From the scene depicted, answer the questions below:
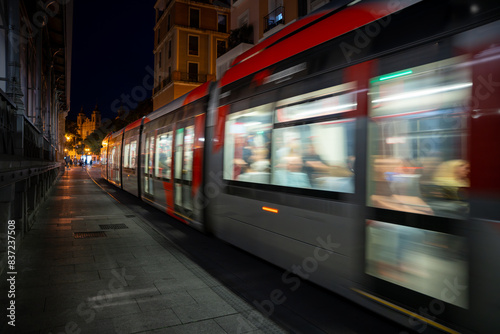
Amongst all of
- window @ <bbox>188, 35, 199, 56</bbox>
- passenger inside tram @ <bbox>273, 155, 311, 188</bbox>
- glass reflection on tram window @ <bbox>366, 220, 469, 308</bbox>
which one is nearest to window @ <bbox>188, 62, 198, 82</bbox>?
window @ <bbox>188, 35, 199, 56</bbox>

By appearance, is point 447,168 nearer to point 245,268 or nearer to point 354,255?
point 354,255

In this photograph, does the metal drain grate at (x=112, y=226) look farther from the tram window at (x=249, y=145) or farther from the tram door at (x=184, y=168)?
the tram window at (x=249, y=145)

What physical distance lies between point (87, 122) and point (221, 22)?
119981 millimetres

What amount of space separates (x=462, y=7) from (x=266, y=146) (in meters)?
2.70

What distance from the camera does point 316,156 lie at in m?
3.93

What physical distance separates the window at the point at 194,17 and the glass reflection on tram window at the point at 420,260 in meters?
38.4

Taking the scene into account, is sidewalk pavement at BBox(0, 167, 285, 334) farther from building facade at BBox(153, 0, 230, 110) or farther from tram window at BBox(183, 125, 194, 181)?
building facade at BBox(153, 0, 230, 110)

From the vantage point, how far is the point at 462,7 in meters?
2.67

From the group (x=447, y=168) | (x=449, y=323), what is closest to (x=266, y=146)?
(x=447, y=168)

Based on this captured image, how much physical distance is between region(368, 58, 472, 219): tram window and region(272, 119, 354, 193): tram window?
308 millimetres

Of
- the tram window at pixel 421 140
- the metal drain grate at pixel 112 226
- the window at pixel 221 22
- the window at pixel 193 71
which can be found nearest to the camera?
the tram window at pixel 421 140

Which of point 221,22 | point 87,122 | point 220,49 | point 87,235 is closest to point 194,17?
point 221,22

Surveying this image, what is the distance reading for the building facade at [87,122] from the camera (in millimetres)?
135250

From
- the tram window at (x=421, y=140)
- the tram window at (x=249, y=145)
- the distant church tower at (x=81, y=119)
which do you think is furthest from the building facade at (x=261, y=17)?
the distant church tower at (x=81, y=119)
